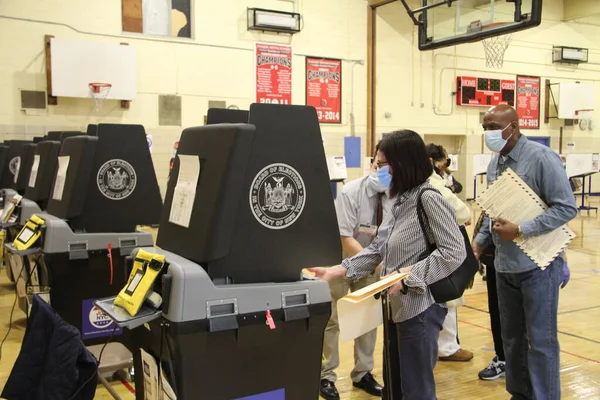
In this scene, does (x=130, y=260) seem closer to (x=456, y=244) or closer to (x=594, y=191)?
(x=456, y=244)

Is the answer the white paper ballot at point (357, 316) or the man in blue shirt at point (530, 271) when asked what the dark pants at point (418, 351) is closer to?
the white paper ballot at point (357, 316)

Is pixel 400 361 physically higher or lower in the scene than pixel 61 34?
lower

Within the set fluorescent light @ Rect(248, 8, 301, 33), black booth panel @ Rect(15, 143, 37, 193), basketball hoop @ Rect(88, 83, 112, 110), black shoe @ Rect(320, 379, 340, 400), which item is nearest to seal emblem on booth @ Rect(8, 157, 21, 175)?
black booth panel @ Rect(15, 143, 37, 193)

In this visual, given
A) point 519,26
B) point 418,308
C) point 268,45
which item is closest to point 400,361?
point 418,308

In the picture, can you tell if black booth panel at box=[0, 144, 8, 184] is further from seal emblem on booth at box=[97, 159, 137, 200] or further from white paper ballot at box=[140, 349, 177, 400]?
white paper ballot at box=[140, 349, 177, 400]

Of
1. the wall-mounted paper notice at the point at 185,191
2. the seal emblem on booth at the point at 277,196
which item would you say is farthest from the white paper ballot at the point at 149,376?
the seal emblem on booth at the point at 277,196

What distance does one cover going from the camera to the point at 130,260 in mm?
2045

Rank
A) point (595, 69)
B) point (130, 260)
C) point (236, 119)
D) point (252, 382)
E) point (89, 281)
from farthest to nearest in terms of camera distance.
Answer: point (595, 69) < point (89, 281) < point (236, 119) < point (130, 260) < point (252, 382)

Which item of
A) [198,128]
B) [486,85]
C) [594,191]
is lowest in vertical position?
[594,191]

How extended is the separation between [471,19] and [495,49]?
3917mm

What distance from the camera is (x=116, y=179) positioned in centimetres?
337

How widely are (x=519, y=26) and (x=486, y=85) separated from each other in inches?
237

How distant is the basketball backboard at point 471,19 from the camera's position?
271 inches

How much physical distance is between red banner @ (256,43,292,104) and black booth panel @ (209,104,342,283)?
8393 millimetres
